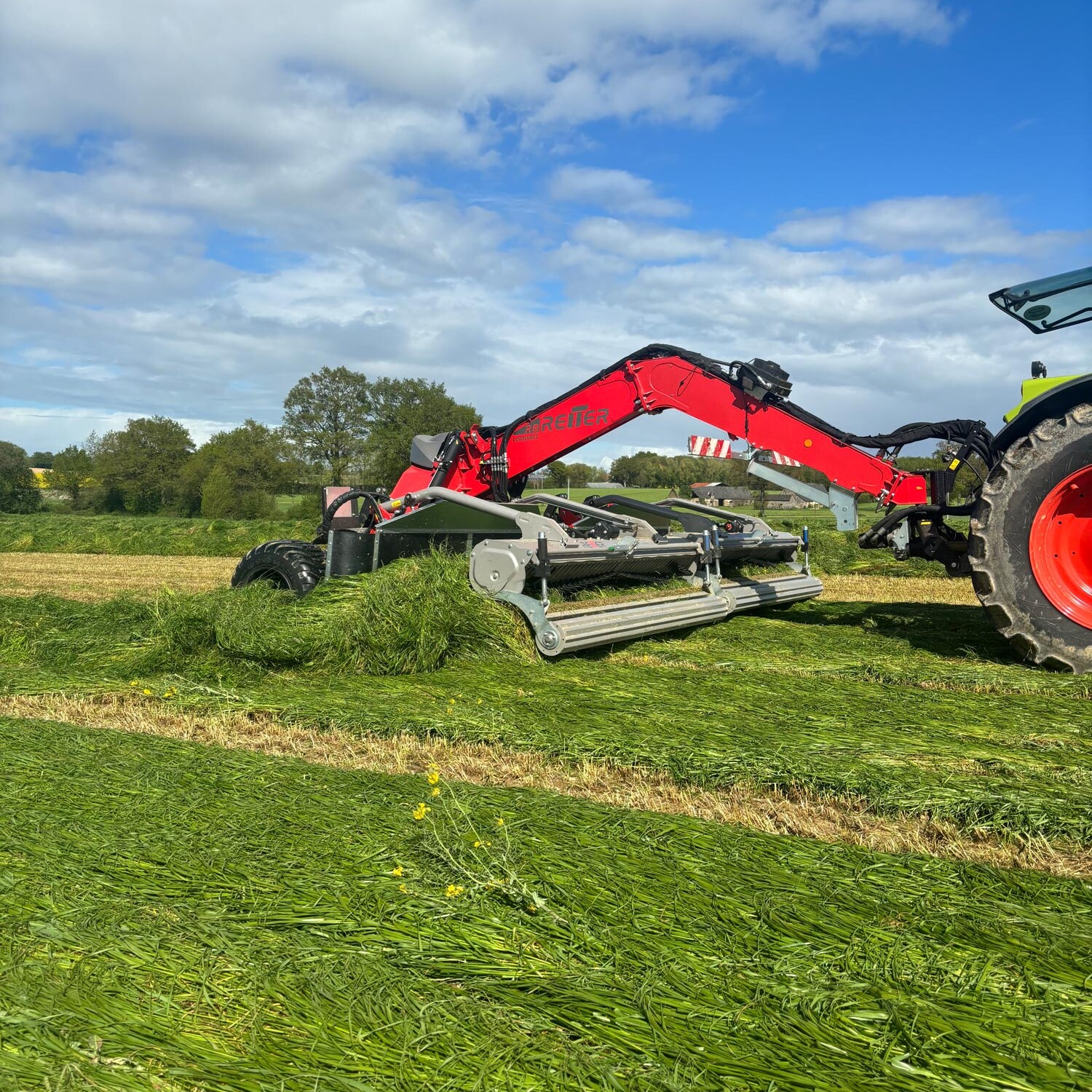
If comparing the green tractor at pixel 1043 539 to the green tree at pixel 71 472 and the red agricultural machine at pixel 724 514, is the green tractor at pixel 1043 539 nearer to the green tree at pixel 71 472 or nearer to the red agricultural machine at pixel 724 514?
the red agricultural machine at pixel 724 514

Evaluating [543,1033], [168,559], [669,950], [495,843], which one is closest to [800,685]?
[495,843]

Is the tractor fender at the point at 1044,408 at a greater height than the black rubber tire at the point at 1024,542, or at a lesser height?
greater

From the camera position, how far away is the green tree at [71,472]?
142 ft

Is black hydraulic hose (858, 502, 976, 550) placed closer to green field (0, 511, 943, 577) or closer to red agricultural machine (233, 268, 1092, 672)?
red agricultural machine (233, 268, 1092, 672)

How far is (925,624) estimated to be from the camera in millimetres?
7973

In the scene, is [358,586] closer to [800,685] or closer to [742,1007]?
[800,685]

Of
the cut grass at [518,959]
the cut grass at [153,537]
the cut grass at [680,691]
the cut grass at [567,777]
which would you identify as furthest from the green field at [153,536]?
the cut grass at [518,959]

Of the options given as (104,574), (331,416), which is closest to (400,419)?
(331,416)

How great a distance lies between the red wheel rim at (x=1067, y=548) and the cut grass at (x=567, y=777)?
3.06 m

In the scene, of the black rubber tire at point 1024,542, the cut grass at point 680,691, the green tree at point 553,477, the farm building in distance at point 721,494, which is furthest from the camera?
the farm building in distance at point 721,494

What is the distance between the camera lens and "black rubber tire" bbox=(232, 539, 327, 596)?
8016 millimetres

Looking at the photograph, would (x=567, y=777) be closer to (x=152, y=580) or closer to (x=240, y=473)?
(x=152, y=580)

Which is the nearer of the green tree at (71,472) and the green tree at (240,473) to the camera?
the green tree at (240,473)

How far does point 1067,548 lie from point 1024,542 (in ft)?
1.03
